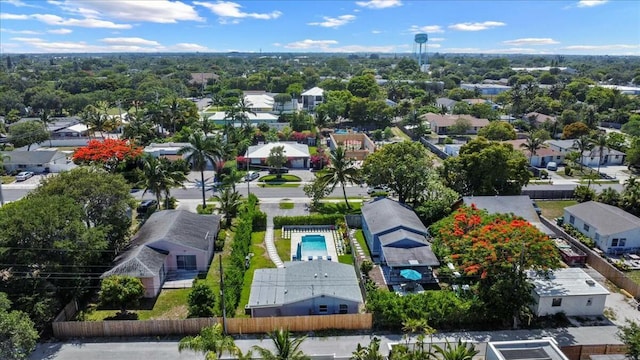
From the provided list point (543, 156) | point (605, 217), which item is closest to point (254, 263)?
point (605, 217)

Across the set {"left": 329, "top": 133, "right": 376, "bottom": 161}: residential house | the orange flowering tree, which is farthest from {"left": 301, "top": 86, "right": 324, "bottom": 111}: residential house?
the orange flowering tree

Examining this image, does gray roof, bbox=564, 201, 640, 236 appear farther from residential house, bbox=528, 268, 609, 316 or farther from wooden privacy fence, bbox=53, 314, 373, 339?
wooden privacy fence, bbox=53, 314, 373, 339

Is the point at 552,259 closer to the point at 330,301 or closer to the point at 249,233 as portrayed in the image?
the point at 330,301

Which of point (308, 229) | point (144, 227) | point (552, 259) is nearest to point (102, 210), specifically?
point (144, 227)

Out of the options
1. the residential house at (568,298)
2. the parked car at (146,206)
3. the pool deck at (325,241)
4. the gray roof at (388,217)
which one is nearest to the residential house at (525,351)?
the residential house at (568,298)

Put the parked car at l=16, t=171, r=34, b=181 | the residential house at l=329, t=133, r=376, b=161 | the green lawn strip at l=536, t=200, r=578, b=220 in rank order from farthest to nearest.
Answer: the residential house at l=329, t=133, r=376, b=161 → the parked car at l=16, t=171, r=34, b=181 → the green lawn strip at l=536, t=200, r=578, b=220
